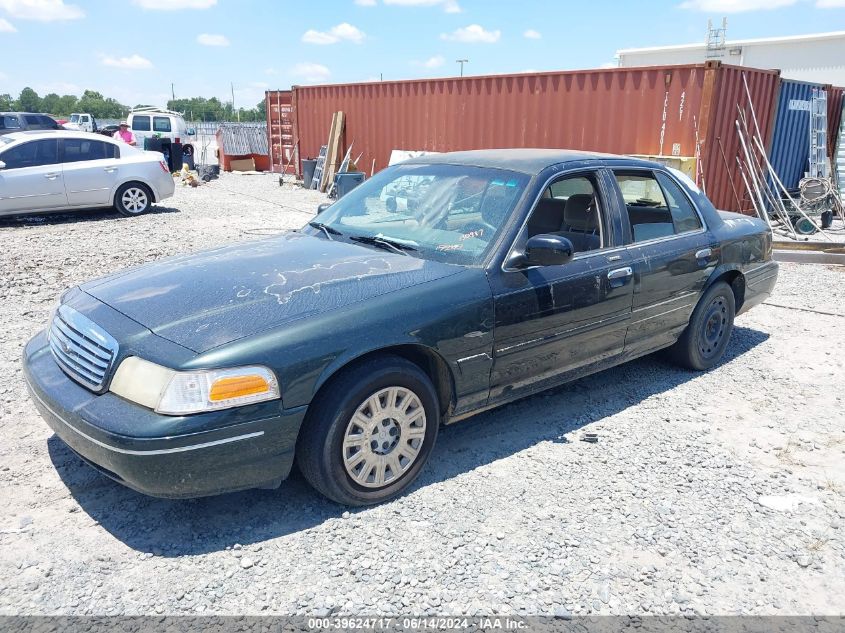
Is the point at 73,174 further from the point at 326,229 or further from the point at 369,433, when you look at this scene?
the point at 369,433

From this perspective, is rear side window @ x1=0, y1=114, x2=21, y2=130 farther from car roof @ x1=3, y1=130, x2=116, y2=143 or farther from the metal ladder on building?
the metal ladder on building

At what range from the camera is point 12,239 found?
978 centimetres

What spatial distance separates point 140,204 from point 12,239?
2793 mm

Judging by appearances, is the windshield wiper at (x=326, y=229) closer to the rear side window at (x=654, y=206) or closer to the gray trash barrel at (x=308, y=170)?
the rear side window at (x=654, y=206)

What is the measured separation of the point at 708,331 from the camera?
205 inches

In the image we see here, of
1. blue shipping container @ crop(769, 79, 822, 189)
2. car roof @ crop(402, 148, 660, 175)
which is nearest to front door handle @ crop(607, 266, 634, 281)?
car roof @ crop(402, 148, 660, 175)

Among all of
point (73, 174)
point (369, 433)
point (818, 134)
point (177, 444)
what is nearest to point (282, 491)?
point (369, 433)

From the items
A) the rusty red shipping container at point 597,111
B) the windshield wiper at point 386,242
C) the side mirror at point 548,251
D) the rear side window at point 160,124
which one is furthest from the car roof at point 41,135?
the rear side window at point 160,124

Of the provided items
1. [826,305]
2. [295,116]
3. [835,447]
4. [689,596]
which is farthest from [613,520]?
[295,116]

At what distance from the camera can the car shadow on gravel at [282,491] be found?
3035 millimetres

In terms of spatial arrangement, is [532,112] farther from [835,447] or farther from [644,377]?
[835,447]

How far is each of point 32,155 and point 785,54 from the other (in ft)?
97.4

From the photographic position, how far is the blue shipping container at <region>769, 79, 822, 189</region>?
12.9 m

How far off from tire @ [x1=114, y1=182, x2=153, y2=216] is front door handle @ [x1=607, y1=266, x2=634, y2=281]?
10373 millimetres
